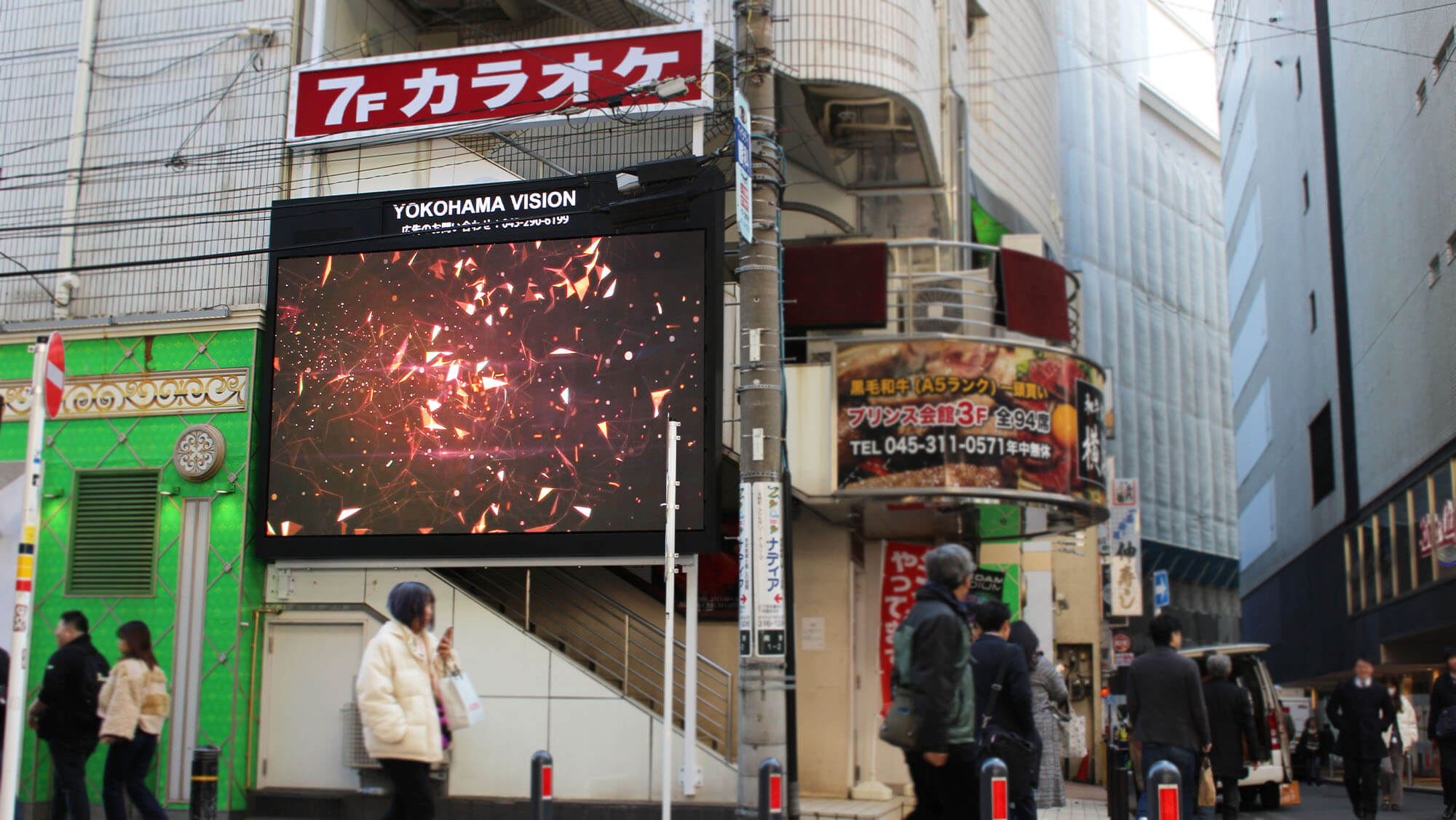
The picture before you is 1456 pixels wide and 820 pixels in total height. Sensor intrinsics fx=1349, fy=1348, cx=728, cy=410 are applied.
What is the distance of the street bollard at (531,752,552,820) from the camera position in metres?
8.98

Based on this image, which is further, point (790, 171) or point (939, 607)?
point (790, 171)

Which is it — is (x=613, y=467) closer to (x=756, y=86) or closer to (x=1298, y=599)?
(x=756, y=86)

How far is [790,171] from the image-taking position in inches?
725

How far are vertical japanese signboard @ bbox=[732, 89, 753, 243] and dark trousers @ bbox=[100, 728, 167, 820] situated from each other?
245 inches

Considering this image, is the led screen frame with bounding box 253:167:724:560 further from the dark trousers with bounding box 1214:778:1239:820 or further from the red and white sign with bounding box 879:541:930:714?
the dark trousers with bounding box 1214:778:1239:820

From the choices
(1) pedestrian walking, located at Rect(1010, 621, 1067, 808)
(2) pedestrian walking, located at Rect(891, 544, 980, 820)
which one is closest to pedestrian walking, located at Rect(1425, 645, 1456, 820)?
(1) pedestrian walking, located at Rect(1010, 621, 1067, 808)

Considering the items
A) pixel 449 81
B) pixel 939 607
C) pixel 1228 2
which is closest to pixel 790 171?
pixel 449 81

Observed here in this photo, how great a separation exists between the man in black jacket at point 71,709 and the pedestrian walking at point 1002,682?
21.4 feet

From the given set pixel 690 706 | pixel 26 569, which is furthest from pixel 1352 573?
pixel 26 569

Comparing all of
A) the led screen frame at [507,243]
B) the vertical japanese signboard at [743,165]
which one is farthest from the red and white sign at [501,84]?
the vertical japanese signboard at [743,165]

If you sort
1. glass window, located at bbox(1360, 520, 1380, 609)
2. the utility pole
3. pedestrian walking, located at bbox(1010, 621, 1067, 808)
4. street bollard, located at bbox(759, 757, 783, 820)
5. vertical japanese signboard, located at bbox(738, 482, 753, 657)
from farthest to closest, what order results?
1. glass window, located at bbox(1360, 520, 1380, 609)
2. vertical japanese signboard, located at bbox(738, 482, 753, 657)
3. the utility pole
4. pedestrian walking, located at bbox(1010, 621, 1067, 808)
5. street bollard, located at bbox(759, 757, 783, 820)

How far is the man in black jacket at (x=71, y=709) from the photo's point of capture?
10.1m

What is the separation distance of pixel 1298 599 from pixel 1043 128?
73.1 ft

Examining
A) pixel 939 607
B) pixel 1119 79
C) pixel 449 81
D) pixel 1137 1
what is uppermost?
pixel 1137 1
